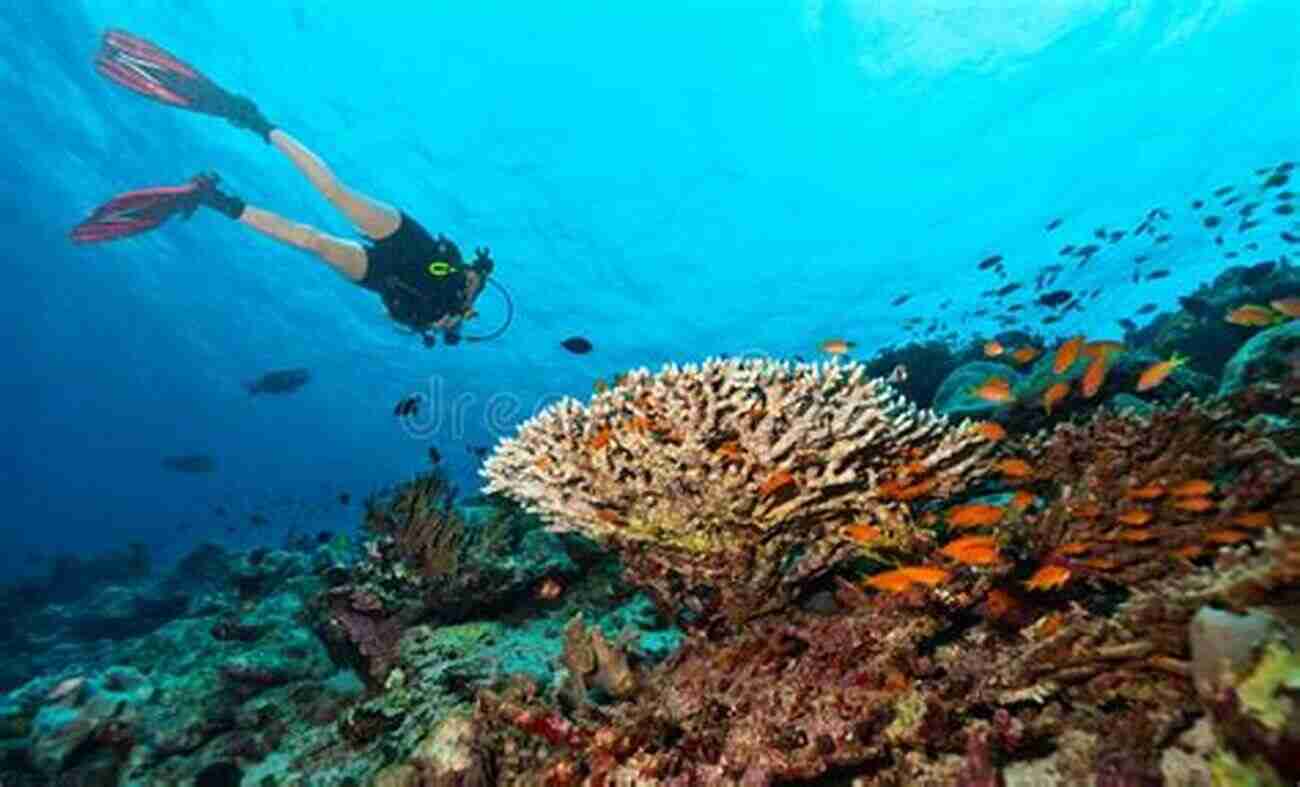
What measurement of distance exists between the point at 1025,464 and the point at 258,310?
45737 millimetres

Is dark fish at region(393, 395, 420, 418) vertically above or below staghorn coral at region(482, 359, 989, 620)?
above

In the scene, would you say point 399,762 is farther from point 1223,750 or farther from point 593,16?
point 593,16

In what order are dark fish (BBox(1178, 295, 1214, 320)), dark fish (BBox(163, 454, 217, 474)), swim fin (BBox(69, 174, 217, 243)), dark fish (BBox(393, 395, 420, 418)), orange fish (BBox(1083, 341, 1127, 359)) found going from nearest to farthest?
orange fish (BBox(1083, 341, 1127, 359)) < swim fin (BBox(69, 174, 217, 243)) < dark fish (BBox(393, 395, 420, 418)) < dark fish (BBox(1178, 295, 1214, 320)) < dark fish (BBox(163, 454, 217, 474))

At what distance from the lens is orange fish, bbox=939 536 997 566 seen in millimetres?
3230

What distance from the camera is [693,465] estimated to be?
374 cm

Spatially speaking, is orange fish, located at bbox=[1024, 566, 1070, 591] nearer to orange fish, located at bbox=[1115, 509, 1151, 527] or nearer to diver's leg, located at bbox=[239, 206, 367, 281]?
orange fish, located at bbox=[1115, 509, 1151, 527]

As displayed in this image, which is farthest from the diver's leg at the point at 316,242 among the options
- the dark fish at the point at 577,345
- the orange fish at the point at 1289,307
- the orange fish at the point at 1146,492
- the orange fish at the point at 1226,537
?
the orange fish at the point at 1289,307

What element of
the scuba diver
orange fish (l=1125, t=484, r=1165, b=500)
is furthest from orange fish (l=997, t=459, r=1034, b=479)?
the scuba diver

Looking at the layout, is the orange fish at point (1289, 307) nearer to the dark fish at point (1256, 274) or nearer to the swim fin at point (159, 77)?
the dark fish at point (1256, 274)

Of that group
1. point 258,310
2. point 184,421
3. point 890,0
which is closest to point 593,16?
point 890,0

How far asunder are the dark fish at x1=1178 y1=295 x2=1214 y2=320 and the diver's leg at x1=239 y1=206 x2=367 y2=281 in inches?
512

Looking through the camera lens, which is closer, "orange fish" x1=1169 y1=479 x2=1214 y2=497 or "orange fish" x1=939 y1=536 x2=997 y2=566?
"orange fish" x1=939 y1=536 x2=997 y2=566

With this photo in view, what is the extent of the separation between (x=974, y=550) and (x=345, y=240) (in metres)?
8.43

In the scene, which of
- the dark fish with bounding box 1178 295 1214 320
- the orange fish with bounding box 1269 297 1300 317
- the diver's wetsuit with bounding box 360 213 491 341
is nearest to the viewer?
the orange fish with bounding box 1269 297 1300 317
